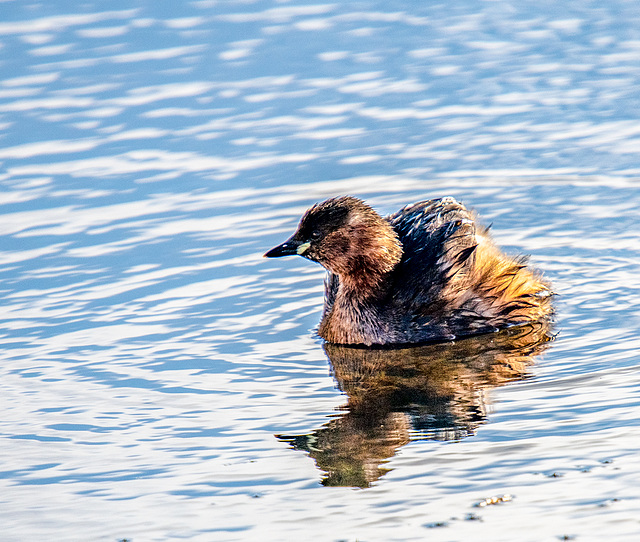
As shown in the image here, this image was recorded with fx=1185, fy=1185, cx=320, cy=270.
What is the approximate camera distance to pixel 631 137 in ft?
39.2

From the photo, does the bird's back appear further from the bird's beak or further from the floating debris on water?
the floating debris on water

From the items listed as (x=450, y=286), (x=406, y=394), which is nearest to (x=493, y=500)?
(x=406, y=394)

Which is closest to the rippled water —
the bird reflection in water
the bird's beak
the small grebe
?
the bird reflection in water

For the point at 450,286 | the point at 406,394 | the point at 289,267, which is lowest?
the point at 406,394

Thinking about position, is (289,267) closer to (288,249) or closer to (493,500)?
(288,249)

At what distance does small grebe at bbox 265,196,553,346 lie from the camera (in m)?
8.95

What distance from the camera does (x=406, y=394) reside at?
7883mm

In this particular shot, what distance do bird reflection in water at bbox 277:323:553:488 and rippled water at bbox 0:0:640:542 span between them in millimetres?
26

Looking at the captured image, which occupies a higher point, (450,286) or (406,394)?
(450,286)

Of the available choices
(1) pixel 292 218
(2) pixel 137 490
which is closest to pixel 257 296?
(1) pixel 292 218

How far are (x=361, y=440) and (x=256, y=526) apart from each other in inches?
47.3

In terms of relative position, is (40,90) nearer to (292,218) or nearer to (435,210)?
(292,218)

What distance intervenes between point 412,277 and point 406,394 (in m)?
1.40

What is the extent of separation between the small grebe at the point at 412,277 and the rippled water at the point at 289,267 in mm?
275
